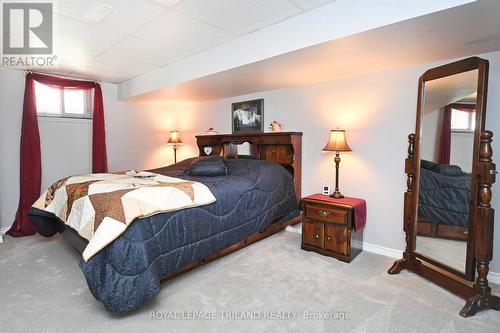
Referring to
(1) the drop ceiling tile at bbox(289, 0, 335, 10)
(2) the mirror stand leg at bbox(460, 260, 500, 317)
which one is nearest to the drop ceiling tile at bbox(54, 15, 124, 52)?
(1) the drop ceiling tile at bbox(289, 0, 335, 10)

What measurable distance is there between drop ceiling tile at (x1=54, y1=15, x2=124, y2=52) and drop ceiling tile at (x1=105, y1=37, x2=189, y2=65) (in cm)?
11

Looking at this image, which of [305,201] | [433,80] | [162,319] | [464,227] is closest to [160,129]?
[305,201]

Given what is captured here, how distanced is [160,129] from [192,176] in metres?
2.51

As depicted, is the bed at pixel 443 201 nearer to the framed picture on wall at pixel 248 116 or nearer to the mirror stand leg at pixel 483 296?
the mirror stand leg at pixel 483 296

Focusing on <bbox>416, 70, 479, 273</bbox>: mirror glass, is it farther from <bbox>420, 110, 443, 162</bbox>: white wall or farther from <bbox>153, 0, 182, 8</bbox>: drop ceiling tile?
<bbox>153, 0, 182, 8</bbox>: drop ceiling tile

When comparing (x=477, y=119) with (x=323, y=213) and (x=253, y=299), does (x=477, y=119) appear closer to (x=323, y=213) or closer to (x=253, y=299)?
(x=323, y=213)

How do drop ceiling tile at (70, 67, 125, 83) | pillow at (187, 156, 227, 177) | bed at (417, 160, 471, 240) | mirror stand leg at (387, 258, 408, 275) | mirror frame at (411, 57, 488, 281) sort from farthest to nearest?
1. drop ceiling tile at (70, 67, 125, 83)
2. pillow at (187, 156, 227, 177)
3. mirror stand leg at (387, 258, 408, 275)
4. bed at (417, 160, 471, 240)
5. mirror frame at (411, 57, 488, 281)

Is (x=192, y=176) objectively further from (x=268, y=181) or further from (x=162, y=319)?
(x=162, y=319)

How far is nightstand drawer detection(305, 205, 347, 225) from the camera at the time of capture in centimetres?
284

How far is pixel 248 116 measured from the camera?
428cm

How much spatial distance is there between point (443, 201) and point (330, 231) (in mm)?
1055

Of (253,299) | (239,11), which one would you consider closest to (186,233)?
(253,299)

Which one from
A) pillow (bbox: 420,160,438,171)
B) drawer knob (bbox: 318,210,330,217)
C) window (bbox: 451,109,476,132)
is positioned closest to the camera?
window (bbox: 451,109,476,132)

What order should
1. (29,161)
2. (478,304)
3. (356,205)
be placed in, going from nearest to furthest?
(478,304)
(356,205)
(29,161)
